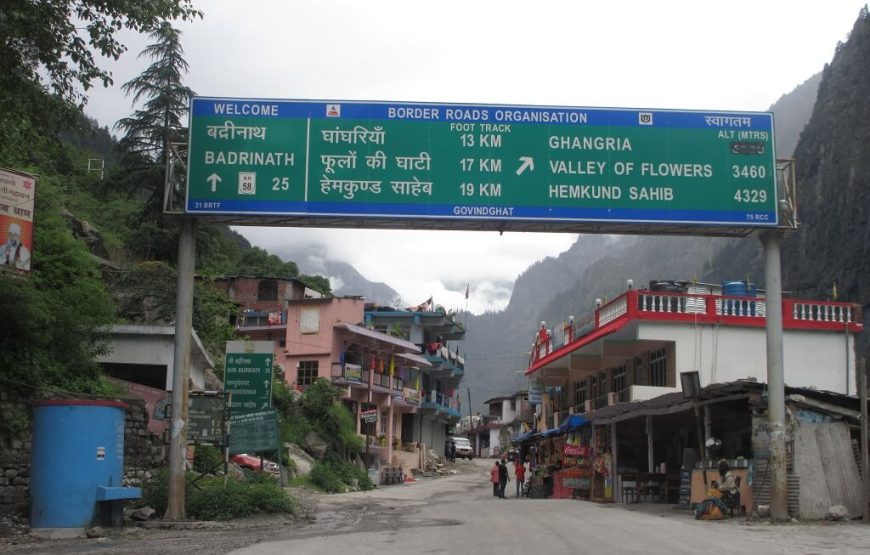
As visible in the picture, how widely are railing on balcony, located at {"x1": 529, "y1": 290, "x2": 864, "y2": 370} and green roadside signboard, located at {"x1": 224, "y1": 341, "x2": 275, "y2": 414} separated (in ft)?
46.2

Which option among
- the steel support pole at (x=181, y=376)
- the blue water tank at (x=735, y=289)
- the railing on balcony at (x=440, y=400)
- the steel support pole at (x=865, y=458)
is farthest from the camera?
the railing on balcony at (x=440, y=400)

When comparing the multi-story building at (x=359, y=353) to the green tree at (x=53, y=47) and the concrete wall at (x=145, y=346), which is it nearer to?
the concrete wall at (x=145, y=346)

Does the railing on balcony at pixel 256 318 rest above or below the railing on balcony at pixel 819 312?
above

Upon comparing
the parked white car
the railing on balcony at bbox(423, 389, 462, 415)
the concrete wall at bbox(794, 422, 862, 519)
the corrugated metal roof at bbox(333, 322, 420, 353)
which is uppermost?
the corrugated metal roof at bbox(333, 322, 420, 353)

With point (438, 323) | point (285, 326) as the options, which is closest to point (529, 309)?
point (438, 323)

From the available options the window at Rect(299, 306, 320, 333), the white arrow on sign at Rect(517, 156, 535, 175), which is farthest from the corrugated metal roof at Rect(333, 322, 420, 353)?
the white arrow on sign at Rect(517, 156, 535, 175)

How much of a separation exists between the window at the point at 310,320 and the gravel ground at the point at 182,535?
28.7m

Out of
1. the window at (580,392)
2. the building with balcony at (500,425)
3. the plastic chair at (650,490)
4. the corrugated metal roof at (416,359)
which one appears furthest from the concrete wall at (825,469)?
the building with balcony at (500,425)

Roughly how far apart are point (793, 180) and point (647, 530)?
7.73m

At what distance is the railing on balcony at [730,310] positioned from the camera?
29.0 meters

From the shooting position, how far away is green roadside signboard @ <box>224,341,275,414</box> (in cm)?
1925

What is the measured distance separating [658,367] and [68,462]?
21.4 metres

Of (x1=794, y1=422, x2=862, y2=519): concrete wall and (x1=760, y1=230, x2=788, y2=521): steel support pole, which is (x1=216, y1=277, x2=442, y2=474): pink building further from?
(x1=760, y1=230, x2=788, y2=521): steel support pole

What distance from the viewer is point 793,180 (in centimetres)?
1744
